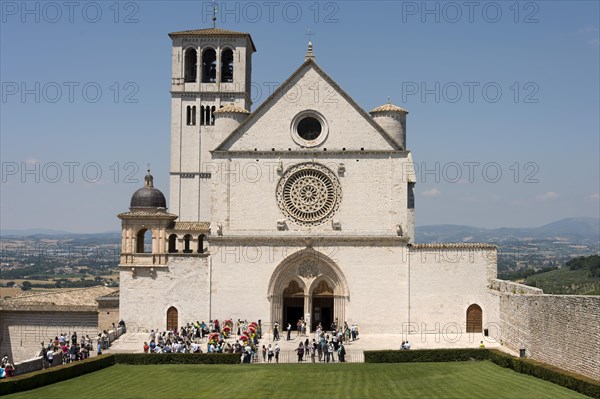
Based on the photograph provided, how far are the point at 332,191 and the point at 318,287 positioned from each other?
5.71m

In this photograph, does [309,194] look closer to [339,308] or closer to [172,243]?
[339,308]

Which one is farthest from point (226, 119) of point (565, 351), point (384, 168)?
point (565, 351)

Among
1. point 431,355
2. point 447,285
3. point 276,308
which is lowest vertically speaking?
point 431,355

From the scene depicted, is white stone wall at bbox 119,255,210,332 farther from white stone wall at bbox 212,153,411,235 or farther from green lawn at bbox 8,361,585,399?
green lawn at bbox 8,361,585,399

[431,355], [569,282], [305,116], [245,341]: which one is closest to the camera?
[431,355]

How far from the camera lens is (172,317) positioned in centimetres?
4784

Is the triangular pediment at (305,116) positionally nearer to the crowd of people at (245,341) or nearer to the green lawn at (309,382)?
the crowd of people at (245,341)

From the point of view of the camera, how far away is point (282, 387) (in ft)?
100

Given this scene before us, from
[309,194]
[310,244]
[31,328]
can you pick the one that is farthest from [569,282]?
[31,328]

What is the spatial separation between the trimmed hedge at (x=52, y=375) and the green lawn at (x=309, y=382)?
0.48 meters

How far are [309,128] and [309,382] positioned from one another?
66.3ft

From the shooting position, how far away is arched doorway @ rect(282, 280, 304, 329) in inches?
1903

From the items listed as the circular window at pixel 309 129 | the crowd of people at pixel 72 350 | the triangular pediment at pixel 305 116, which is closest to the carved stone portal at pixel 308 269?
→ the triangular pediment at pixel 305 116

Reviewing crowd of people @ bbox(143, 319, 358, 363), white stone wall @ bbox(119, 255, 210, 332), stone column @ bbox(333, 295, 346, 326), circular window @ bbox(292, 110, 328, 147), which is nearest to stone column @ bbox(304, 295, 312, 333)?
crowd of people @ bbox(143, 319, 358, 363)
